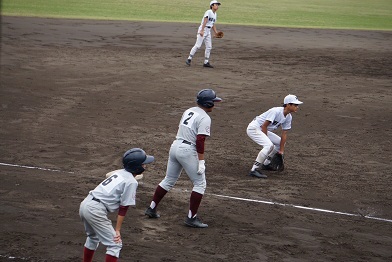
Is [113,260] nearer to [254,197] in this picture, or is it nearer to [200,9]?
[254,197]

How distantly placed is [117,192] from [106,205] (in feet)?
0.62

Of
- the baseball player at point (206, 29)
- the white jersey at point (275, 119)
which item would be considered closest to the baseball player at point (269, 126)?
the white jersey at point (275, 119)

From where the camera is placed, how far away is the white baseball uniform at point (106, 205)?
26.0 feet

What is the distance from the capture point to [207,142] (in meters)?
14.9

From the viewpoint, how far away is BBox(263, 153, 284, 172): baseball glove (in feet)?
41.9

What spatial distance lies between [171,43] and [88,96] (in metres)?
9.39

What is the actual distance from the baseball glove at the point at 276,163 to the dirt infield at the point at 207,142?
0.71 feet

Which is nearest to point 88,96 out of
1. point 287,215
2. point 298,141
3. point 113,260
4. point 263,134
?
point 298,141

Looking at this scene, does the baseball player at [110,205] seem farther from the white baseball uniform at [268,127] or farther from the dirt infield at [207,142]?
the white baseball uniform at [268,127]

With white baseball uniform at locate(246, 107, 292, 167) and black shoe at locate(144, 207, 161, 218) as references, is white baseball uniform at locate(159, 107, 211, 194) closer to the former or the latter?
black shoe at locate(144, 207, 161, 218)

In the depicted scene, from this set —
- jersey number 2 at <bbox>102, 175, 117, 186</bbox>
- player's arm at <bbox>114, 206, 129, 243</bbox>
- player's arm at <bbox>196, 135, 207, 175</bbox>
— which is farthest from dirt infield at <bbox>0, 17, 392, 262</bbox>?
jersey number 2 at <bbox>102, 175, 117, 186</bbox>

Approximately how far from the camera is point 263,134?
12.6 metres

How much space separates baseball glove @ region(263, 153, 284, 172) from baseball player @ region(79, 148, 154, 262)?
16.2 feet

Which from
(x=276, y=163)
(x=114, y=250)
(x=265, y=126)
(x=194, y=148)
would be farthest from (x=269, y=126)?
(x=114, y=250)
